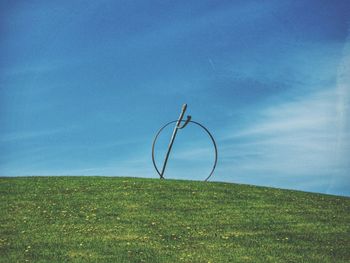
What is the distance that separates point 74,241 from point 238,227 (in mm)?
6862

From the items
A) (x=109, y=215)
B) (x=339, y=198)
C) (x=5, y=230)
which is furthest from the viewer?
(x=339, y=198)

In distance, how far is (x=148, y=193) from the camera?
89.4 feet

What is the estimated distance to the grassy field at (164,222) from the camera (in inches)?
698

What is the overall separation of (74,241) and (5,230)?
144 inches

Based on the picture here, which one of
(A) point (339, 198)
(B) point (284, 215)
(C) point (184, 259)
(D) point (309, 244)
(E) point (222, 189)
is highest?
(A) point (339, 198)

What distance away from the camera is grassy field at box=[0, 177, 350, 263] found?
17.7 meters

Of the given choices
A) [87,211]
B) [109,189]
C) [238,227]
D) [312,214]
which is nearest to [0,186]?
[109,189]

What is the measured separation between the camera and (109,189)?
92.4ft

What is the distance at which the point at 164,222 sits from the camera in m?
21.9

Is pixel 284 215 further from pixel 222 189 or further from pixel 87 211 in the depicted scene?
pixel 87 211

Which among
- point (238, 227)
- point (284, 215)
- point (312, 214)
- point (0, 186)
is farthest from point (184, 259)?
point (0, 186)

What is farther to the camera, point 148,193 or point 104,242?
point 148,193

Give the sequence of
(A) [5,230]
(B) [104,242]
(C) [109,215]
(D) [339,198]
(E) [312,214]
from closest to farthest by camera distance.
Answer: (B) [104,242]
(A) [5,230]
(C) [109,215]
(E) [312,214]
(D) [339,198]

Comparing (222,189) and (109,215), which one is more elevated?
(222,189)
